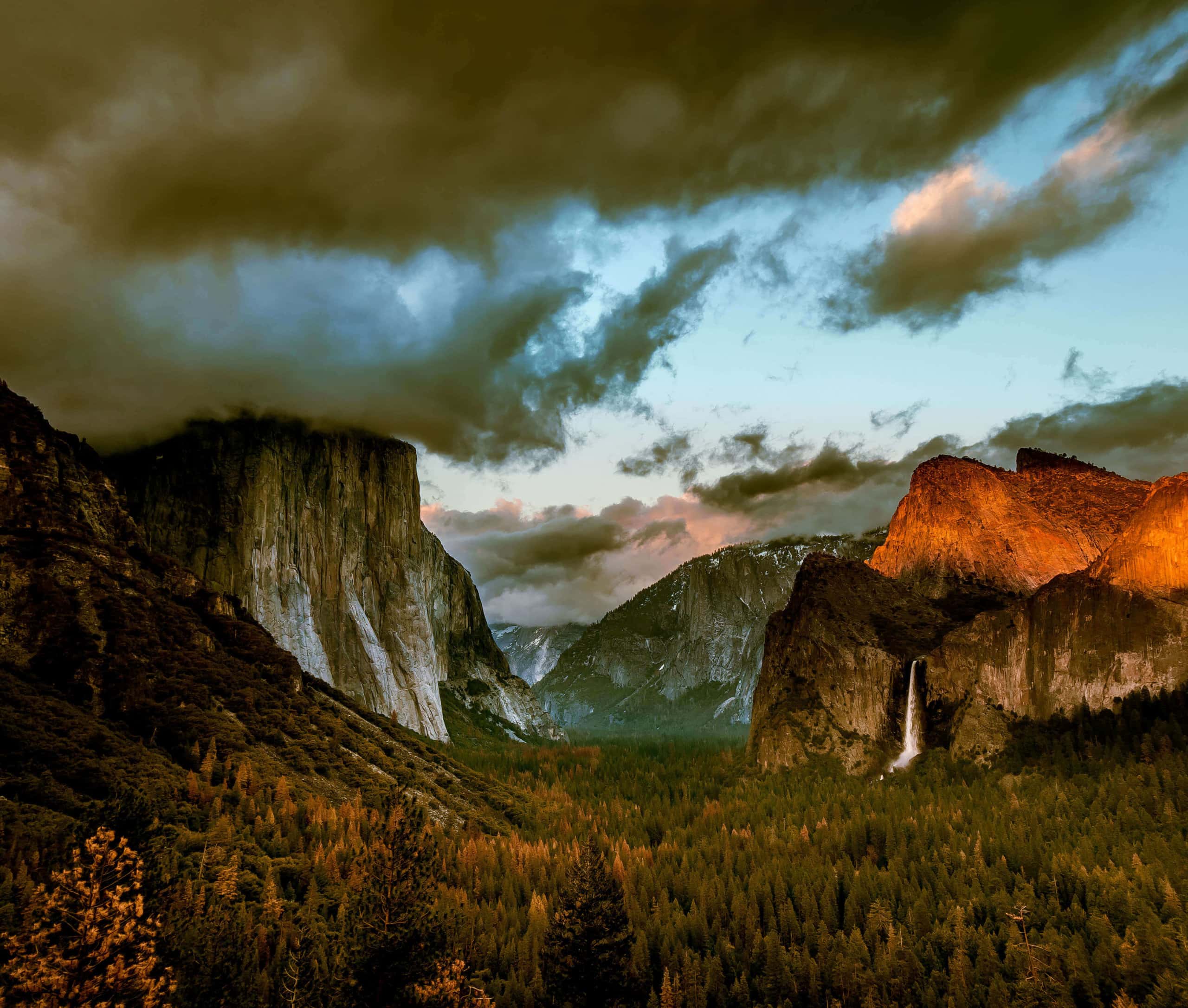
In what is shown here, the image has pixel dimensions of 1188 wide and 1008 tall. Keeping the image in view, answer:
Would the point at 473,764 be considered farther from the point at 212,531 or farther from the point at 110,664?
the point at 110,664

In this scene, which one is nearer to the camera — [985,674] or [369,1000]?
[369,1000]

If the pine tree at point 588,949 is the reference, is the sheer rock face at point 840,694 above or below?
above

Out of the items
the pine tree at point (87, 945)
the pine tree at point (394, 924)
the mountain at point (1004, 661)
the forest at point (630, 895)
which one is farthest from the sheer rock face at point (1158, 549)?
the pine tree at point (87, 945)

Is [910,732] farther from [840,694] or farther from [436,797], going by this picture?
[436,797]

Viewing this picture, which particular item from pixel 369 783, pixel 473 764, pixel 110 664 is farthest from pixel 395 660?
pixel 110 664

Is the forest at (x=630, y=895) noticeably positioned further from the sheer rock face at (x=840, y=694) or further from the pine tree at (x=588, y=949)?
the sheer rock face at (x=840, y=694)

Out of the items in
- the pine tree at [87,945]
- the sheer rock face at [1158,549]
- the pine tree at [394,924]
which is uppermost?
the sheer rock face at [1158,549]

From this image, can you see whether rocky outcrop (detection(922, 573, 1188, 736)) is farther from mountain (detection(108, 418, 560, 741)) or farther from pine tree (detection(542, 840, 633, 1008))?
mountain (detection(108, 418, 560, 741))
